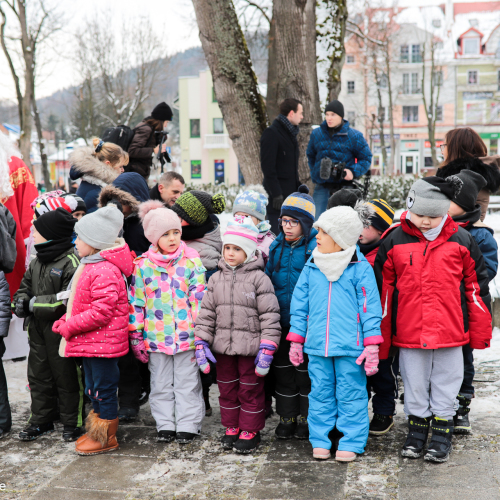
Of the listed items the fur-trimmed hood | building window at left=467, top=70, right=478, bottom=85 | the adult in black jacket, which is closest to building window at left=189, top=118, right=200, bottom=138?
building window at left=467, top=70, right=478, bottom=85

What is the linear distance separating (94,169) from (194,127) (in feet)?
143

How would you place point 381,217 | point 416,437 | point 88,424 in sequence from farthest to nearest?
point 381,217 < point 88,424 < point 416,437

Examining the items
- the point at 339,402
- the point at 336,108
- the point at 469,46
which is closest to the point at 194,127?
the point at 469,46

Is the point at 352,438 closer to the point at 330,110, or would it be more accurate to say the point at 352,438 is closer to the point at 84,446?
the point at 84,446

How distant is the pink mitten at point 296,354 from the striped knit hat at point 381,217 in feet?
3.46

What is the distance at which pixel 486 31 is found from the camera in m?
48.3

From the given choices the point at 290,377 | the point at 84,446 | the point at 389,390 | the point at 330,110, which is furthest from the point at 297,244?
the point at 330,110

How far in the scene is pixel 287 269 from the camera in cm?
387

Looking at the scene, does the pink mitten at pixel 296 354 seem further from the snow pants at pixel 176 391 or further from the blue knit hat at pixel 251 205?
the blue knit hat at pixel 251 205

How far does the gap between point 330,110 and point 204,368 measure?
3337 mm

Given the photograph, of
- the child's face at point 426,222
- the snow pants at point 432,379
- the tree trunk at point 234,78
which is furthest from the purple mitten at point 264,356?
the tree trunk at point 234,78

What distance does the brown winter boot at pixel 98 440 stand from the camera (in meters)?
3.63

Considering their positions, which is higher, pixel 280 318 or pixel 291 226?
pixel 291 226

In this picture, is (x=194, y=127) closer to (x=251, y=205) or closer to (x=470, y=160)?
(x=251, y=205)
